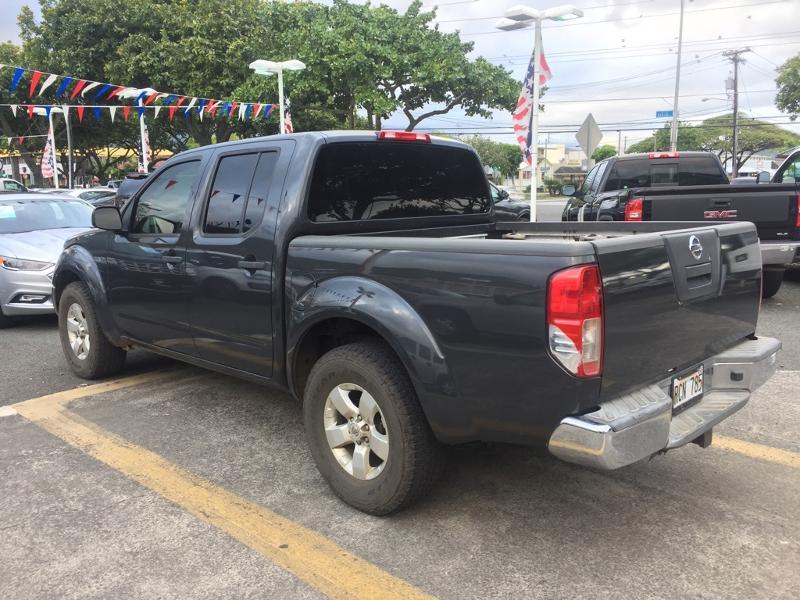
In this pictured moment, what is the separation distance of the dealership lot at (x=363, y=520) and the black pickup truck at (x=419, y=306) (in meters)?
0.33

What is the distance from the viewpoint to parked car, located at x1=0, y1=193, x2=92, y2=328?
23.3 feet

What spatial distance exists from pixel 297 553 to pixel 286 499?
514 millimetres

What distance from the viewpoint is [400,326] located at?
272 cm

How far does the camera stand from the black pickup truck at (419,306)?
2.36 m

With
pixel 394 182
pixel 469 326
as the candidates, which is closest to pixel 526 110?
pixel 394 182

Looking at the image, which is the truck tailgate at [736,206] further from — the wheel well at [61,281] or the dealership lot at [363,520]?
the wheel well at [61,281]

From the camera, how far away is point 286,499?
3.23 m

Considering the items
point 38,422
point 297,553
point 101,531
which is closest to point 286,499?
point 297,553

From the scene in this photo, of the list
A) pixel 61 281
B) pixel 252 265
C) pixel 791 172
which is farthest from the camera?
pixel 791 172

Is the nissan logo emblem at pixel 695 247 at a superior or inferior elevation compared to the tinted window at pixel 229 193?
inferior

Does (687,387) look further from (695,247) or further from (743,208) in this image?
(743,208)

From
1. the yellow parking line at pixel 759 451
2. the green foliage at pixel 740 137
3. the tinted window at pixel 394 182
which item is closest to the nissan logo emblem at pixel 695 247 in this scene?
the yellow parking line at pixel 759 451

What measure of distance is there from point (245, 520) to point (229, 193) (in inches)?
73.5

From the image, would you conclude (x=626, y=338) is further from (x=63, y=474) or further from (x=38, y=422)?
(x=38, y=422)
